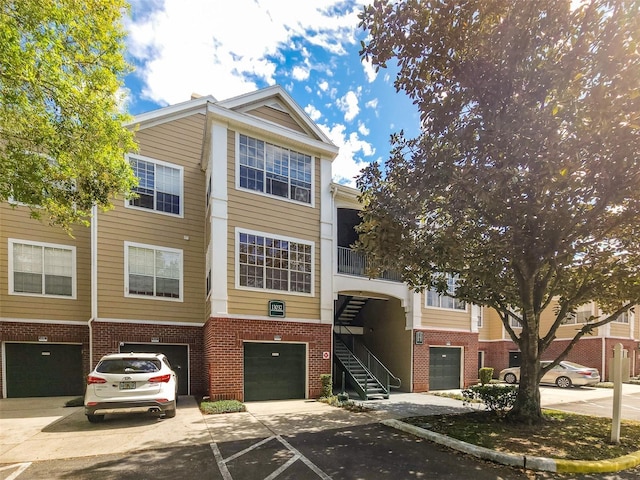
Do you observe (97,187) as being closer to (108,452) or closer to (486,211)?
(108,452)

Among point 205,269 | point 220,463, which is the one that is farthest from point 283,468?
point 205,269

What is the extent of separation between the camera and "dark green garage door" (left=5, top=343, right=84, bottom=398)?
12133 mm

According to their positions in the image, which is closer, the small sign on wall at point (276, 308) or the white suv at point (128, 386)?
the white suv at point (128, 386)

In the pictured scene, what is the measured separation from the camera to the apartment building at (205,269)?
12.1m

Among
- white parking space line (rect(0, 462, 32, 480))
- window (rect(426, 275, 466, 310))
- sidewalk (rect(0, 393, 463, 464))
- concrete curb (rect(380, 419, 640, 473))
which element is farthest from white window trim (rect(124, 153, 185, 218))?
concrete curb (rect(380, 419, 640, 473))

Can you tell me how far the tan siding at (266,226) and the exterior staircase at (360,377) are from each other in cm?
262

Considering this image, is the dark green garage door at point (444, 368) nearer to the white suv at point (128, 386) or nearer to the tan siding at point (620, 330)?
the white suv at point (128, 386)

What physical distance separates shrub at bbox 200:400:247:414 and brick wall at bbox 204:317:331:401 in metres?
0.69

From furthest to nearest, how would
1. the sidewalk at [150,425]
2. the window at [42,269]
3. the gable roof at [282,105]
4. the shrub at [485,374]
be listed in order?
the shrub at [485,374]
the gable roof at [282,105]
the window at [42,269]
the sidewalk at [150,425]

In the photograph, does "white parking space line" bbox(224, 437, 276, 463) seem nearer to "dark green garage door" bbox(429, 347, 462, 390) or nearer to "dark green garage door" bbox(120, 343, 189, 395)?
"dark green garage door" bbox(120, 343, 189, 395)

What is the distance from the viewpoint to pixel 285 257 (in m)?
13.1

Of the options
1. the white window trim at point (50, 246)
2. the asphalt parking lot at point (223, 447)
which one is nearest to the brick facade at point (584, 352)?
the asphalt parking lot at point (223, 447)

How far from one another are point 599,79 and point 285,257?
375 inches

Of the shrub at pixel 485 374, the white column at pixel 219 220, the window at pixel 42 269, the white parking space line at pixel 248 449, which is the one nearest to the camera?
the white parking space line at pixel 248 449
